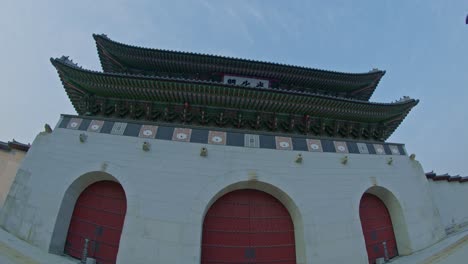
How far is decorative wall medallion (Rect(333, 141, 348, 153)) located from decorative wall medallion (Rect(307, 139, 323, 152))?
0.68 meters

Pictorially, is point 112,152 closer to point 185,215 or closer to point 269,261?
point 185,215

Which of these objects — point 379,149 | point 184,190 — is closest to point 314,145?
point 379,149

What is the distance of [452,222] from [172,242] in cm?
1195

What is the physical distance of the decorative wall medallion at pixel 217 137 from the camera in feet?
27.0

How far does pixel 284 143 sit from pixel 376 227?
442cm

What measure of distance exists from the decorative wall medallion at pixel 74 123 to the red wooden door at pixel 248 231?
553 centimetres

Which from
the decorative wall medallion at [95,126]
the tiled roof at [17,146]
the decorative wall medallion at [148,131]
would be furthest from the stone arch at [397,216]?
the tiled roof at [17,146]

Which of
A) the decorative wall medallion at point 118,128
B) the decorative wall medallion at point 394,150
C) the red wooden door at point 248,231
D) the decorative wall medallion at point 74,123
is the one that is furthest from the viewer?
the decorative wall medallion at point 394,150

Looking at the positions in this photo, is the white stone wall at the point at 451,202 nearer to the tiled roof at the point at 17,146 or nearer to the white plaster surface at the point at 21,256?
the white plaster surface at the point at 21,256

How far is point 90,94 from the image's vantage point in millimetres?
9445

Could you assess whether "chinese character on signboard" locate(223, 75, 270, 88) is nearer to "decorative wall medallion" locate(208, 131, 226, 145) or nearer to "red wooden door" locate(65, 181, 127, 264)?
"decorative wall medallion" locate(208, 131, 226, 145)

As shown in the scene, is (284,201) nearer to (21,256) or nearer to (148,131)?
(148,131)

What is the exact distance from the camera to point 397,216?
8844mm

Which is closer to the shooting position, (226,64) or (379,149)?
(379,149)
